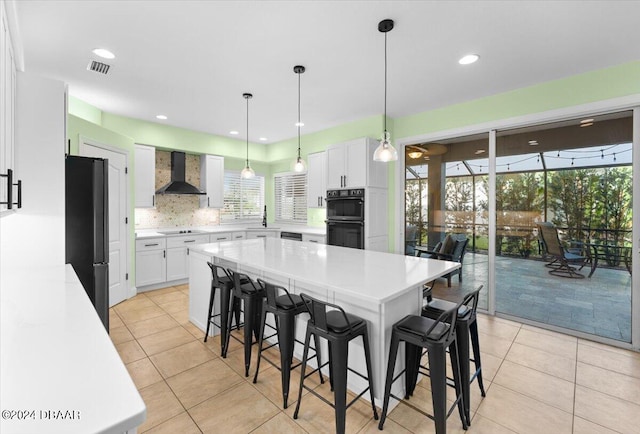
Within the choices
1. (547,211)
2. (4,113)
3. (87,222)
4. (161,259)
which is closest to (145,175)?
(161,259)

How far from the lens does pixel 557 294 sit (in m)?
3.37

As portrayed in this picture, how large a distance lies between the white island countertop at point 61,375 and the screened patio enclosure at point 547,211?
406cm

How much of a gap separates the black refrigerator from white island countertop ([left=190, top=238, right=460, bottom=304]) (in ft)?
2.96

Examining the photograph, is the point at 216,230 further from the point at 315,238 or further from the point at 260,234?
the point at 315,238

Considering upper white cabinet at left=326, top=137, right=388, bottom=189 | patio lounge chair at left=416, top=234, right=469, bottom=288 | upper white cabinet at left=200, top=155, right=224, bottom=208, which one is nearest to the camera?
patio lounge chair at left=416, top=234, right=469, bottom=288

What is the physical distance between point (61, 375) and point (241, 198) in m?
6.02

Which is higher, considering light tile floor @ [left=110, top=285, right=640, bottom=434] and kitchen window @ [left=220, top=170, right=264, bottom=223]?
kitchen window @ [left=220, top=170, right=264, bottom=223]

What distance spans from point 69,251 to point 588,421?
422cm

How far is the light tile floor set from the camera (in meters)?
1.91

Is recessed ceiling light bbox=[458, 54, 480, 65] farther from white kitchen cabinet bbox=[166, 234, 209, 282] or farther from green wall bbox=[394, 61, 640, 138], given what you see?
white kitchen cabinet bbox=[166, 234, 209, 282]

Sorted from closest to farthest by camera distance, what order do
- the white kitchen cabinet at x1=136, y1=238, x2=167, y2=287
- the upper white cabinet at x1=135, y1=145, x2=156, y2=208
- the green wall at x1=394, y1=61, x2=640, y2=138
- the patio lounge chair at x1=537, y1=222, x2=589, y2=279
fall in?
the green wall at x1=394, y1=61, x2=640, y2=138 → the patio lounge chair at x1=537, y1=222, x2=589, y2=279 → the white kitchen cabinet at x1=136, y1=238, x2=167, y2=287 → the upper white cabinet at x1=135, y1=145, x2=156, y2=208

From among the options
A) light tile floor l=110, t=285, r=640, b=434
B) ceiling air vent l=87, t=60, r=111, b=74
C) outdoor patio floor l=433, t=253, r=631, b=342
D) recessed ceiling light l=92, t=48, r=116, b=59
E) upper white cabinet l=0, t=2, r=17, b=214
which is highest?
recessed ceiling light l=92, t=48, r=116, b=59

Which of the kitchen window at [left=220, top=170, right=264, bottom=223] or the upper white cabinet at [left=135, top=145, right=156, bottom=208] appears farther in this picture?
the kitchen window at [left=220, top=170, right=264, bottom=223]

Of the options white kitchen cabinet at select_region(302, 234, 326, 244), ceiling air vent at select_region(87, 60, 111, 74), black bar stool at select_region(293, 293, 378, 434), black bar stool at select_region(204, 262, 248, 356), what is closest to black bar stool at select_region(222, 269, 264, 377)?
black bar stool at select_region(204, 262, 248, 356)
